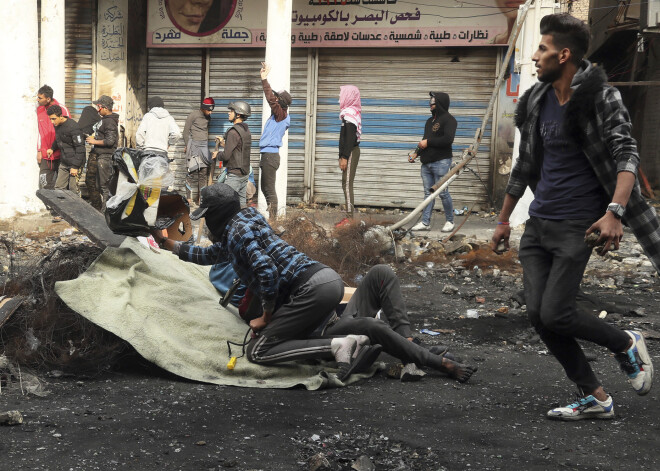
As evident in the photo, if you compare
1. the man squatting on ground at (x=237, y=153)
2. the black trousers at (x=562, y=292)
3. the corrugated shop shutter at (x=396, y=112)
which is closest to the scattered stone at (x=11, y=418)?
the black trousers at (x=562, y=292)

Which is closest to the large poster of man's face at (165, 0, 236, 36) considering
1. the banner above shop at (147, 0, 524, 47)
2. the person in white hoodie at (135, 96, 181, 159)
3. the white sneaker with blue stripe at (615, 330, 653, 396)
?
the banner above shop at (147, 0, 524, 47)

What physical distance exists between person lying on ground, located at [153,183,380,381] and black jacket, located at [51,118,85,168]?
25.3 feet

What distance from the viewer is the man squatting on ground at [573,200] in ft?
12.3

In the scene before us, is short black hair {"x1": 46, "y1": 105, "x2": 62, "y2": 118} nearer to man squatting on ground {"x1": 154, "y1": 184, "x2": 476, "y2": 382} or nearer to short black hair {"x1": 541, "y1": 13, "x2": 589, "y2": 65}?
man squatting on ground {"x1": 154, "y1": 184, "x2": 476, "y2": 382}

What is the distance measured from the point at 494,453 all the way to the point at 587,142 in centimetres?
148

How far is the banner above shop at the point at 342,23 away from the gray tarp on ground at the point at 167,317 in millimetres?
9384

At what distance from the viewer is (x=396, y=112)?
1412 cm

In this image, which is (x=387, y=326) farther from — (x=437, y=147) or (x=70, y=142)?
(x=70, y=142)

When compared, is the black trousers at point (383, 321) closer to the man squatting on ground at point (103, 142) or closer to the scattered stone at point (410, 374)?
the scattered stone at point (410, 374)

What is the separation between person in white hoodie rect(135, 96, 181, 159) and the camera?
11.8 meters

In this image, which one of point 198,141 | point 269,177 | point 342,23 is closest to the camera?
point 269,177

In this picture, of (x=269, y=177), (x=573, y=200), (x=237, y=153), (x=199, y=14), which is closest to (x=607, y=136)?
(x=573, y=200)

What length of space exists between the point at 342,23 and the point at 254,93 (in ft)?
6.92

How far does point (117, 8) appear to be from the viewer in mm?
15164
